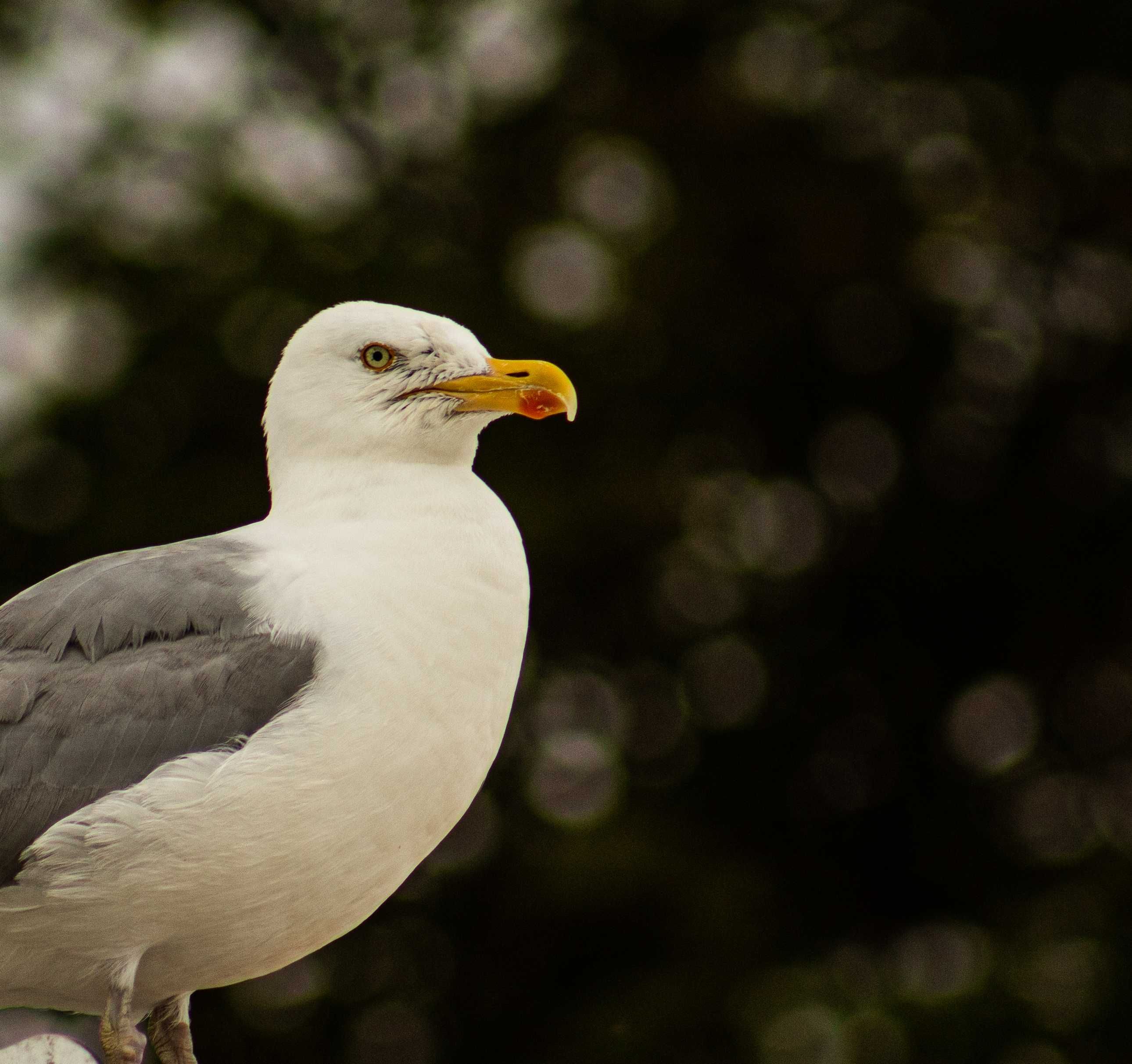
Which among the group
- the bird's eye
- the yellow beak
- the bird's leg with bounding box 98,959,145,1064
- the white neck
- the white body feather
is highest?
the bird's eye

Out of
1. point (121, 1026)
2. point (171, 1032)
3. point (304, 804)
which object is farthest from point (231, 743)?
point (171, 1032)

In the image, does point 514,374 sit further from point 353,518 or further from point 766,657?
point 766,657

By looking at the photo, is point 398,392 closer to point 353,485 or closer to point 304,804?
point 353,485

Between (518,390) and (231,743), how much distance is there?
1.03 meters

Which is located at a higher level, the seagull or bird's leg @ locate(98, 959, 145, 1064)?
the seagull

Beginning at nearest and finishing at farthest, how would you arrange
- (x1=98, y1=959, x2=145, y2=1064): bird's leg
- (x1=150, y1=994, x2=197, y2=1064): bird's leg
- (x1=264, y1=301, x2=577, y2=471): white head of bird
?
(x1=98, y1=959, x2=145, y2=1064): bird's leg < (x1=150, y1=994, x2=197, y2=1064): bird's leg < (x1=264, y1=301, x2=577, y2=471): white head of bird

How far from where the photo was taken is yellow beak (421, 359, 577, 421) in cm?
354

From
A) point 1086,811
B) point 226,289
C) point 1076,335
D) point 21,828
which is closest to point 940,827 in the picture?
point 1086,811

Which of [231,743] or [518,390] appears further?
[518,390]

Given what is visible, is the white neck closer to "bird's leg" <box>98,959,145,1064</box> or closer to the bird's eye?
the bird's eye

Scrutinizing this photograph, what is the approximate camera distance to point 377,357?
369cm

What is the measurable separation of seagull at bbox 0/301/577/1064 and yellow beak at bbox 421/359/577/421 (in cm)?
27

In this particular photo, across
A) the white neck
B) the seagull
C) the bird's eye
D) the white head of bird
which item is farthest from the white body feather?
the bird's eye

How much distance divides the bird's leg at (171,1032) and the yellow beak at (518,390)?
1.40m
